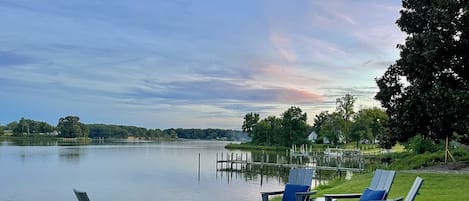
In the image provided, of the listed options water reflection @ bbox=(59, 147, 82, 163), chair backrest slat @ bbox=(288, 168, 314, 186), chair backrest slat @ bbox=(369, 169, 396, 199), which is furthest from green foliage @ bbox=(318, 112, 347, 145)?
chair backrest slat @ bbox=(369, 169, 396, 199)

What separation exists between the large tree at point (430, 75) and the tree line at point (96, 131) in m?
87.7

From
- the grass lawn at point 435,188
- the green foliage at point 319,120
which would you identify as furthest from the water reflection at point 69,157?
the grass lawn at point 435,188

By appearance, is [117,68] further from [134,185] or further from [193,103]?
[134,185]

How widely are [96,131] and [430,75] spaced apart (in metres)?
140

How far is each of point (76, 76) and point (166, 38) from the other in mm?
21367

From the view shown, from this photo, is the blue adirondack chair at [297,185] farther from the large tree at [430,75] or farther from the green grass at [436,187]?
the large tree at [430,75]

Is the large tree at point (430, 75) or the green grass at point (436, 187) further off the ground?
the large tree at point (430, 75)

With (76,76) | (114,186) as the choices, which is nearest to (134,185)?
(114,186)

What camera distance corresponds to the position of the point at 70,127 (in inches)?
5059

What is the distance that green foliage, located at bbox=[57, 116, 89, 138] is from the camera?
129 metres

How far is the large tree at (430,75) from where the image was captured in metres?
13.7

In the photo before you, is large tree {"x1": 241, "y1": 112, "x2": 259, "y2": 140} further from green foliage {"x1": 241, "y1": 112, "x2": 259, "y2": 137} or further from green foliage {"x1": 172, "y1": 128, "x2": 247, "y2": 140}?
green foliage {"x1": 172, "y1": 128, "x2": 247, "y2": 140}

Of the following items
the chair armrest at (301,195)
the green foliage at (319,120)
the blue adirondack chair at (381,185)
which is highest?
the green foliage at (319,120)

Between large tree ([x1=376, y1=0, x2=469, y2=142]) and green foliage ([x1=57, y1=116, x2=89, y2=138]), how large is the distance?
121071mm
